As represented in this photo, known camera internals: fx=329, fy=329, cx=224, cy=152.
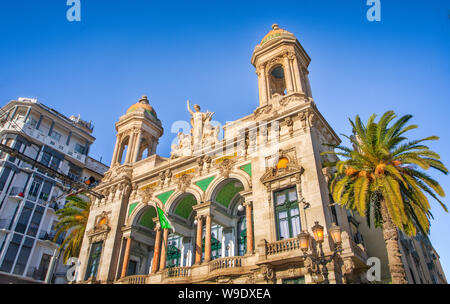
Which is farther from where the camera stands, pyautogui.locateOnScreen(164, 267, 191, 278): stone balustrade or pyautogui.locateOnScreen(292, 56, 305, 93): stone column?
pyautogui.locateOnScreen(292, 56, 305, 93): stone column

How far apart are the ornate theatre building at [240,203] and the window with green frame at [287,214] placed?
0.06 metres

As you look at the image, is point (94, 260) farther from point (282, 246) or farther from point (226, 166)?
point (282, 246)

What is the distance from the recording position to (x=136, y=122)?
36312 mm

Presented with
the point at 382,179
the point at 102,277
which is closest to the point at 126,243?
the point at 102,277

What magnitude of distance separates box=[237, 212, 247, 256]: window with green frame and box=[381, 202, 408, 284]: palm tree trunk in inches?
426

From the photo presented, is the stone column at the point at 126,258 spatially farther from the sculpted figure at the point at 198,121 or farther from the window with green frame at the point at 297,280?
the window with green frame at the point at 297,280

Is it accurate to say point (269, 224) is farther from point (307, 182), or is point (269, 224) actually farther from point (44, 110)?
point (44, 110)

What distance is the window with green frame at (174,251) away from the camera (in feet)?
90.3

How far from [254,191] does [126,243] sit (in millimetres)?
12871

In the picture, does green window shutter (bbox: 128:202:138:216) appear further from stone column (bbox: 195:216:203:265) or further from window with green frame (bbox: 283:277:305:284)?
window with green frame (bbox: 283:277:305:284)

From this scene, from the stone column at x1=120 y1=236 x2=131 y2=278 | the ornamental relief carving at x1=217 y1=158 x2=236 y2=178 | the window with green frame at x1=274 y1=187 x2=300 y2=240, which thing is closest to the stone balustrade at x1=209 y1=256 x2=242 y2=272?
the window with green frame at x1=274 y1=187 x2=300 y2=240

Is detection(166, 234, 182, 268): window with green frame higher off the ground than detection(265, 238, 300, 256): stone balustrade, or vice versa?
detection(166, 234, 182, 268): window with green frame

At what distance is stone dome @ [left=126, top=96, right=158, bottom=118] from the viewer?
38.0 metres

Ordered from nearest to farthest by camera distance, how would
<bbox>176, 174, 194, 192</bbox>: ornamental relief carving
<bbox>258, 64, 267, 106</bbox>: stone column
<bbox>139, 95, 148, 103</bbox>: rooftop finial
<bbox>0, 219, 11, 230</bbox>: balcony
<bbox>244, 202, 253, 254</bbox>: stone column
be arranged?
<bbox>244, 202, 253, 254</bbox>: stone column < <bbox>176, 174, 194, 192</bbox>: ornamental relief carving < <bbox>258, 64, 267, 106</bbox>: stone column < <bbox>0, 219, 11, 230</bbox>: balcony < <bbox>139, 95, 148, 103</bbox>: rooftop finial
